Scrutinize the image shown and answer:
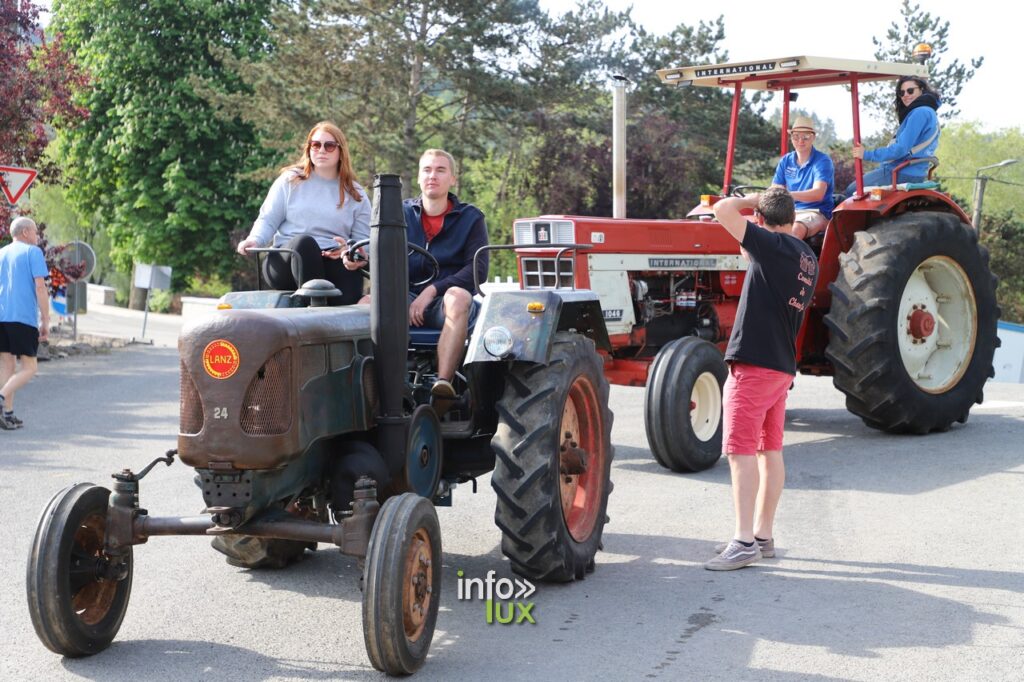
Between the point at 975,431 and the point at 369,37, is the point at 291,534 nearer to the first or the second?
the point at 975,431

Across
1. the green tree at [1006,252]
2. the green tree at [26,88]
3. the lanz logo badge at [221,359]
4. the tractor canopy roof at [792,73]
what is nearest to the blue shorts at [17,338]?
the tractor canopy roof at [792,73]

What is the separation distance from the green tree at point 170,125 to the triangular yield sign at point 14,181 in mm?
21789

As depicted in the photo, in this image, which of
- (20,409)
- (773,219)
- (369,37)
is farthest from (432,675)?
(369,37)

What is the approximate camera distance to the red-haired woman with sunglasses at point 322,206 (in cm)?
616

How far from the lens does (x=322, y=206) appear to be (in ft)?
20.5

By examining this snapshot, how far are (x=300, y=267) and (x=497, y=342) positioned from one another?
3.19 feet

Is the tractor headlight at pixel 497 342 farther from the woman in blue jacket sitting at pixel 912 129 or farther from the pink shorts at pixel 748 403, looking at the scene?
the woman in blue jacket sitting at pixel 912 129

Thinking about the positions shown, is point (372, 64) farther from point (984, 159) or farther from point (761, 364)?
point (984, 159)

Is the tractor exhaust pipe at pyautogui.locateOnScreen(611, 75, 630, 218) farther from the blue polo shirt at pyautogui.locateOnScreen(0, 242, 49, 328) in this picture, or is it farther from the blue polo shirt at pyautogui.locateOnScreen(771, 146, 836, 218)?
the blue polo shirt at pyautogui.locateOnScreen(0, 242, 49, 328)

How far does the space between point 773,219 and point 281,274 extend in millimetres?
2507

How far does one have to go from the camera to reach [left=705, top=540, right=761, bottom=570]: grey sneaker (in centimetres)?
625

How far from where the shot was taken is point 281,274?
5906mm

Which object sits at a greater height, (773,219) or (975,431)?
(773,219)

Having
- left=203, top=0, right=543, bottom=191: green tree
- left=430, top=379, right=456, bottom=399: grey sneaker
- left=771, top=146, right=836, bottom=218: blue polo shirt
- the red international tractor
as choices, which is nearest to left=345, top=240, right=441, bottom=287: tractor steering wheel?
left=430, top=379, right=456, bottom=399: grey sneaker
